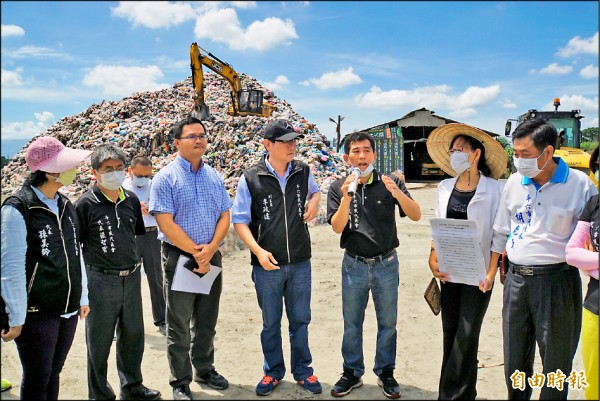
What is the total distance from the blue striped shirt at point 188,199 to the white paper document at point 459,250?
5.14ft

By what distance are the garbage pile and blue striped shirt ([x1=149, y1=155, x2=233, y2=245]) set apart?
28.9ft

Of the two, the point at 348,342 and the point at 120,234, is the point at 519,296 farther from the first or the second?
the point at 120,234

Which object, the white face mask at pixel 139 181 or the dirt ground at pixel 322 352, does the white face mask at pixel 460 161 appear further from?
the white face mask at pixel 139 181

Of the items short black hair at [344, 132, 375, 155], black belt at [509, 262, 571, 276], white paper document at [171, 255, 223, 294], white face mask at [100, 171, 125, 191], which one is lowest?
white paper document at [171, 255, 223, 294]

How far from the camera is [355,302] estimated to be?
10.3 feet

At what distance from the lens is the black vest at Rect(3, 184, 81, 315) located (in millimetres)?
2408

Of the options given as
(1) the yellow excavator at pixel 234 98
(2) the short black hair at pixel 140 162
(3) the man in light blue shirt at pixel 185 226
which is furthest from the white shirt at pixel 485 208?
(1) the yellow excavator at pixel 234 98

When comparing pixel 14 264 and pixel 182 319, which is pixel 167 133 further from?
pixel 14 264

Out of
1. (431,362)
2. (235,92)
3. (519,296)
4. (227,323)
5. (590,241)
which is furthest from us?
(235,92)

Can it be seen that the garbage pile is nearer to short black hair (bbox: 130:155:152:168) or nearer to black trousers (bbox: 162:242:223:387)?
short black hair (bbox: 130:155:152:168)

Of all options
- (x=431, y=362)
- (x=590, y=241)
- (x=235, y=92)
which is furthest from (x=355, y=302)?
(x=235, y=92)

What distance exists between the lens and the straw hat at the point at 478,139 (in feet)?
9.46

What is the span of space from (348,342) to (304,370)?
408mm

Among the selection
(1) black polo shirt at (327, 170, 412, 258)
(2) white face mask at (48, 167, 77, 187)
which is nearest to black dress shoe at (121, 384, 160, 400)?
(2) white face mask at (48, 167, 77, 187)
